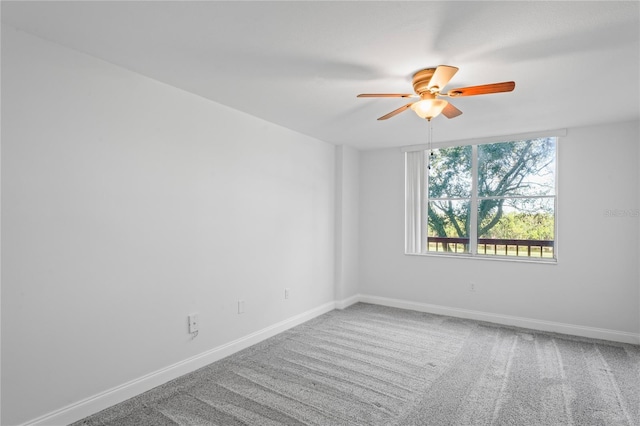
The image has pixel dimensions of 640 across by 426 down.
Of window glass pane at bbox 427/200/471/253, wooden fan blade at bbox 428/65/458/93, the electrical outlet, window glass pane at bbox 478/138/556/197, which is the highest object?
wooden fan blade at bbox 428/65/458/93

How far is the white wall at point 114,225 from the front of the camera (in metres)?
1.98

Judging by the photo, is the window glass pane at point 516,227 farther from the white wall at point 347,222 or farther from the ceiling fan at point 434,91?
the ceiling fan at point 434,91

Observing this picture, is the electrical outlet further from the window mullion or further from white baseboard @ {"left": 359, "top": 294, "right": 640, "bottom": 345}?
the window mullion

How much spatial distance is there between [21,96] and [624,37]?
340 centimetres

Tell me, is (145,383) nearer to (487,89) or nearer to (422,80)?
(422,80)

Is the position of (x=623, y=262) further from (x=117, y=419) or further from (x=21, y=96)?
(x=21, y=96)

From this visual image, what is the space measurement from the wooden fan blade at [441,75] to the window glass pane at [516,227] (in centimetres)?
268

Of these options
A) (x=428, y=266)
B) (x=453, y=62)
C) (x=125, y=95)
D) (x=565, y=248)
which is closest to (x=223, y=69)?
(x=125, y=95)

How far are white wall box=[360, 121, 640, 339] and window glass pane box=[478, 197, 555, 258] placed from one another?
0.19m

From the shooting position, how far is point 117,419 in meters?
2.23

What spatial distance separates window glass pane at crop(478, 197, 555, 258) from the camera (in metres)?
4.18

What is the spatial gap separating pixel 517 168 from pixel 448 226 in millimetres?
1108

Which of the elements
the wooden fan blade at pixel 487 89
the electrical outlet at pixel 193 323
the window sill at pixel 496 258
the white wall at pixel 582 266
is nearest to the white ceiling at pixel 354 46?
the wooden fan blade at pixel 487 89

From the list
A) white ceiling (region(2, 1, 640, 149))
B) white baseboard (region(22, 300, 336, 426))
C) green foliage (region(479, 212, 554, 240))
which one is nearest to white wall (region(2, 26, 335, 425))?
white baseboard (region(22, 300, 336, 426))
